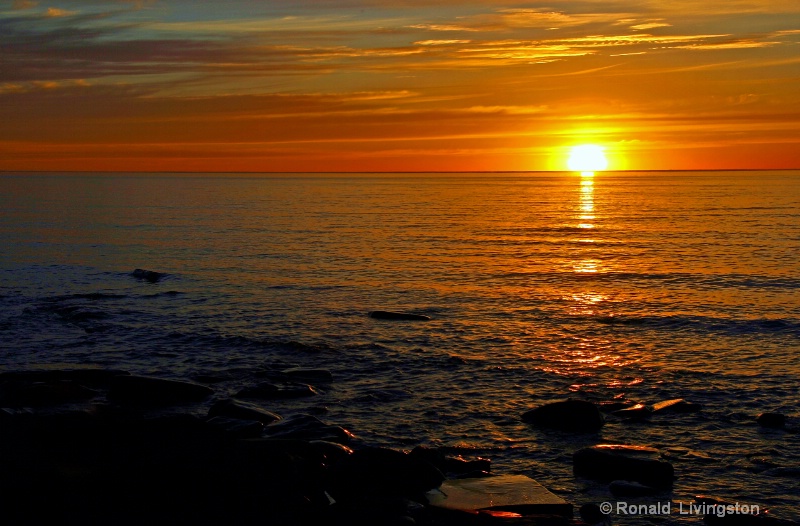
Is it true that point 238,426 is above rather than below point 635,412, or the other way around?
above

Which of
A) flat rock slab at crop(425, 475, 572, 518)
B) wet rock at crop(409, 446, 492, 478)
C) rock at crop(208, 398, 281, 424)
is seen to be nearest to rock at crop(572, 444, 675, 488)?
flat rock slab at crop(425, 475, 572, 518)

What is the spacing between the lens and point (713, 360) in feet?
75.0

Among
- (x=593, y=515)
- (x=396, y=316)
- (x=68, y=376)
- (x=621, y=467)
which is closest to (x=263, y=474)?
(x=593, y=515)

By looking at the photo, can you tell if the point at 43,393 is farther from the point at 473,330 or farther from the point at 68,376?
the point at 473,330

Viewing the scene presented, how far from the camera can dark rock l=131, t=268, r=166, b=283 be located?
Answer: 131ft

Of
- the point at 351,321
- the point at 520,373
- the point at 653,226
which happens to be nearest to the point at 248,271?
the point at 351,321

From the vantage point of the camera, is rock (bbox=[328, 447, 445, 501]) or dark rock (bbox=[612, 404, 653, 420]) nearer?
rock (bbox=[328, 447, 445, 501])

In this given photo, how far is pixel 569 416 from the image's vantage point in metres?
17.1

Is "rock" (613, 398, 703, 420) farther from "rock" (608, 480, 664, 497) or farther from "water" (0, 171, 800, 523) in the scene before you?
→ "rock" (608, 480, 664, 497)

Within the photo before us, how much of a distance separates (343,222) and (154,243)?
79.9ft

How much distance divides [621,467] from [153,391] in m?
11.2

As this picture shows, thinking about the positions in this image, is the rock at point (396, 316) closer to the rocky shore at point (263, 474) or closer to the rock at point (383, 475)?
the rocky shore at point (263, 474)

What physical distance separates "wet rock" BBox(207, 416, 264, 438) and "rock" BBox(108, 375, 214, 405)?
9.51 feet

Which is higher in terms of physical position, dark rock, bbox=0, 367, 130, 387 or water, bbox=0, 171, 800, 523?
dark rock, bbox=0, 367, 130, 387
